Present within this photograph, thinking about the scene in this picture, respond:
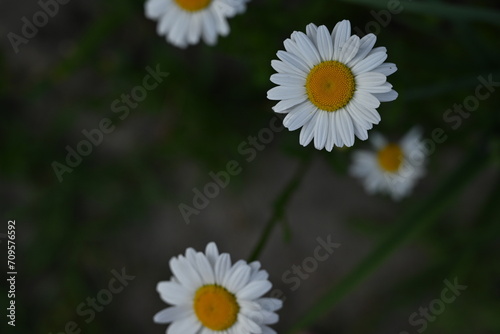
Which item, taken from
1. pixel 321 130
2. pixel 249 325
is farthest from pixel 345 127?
pixel 249 325

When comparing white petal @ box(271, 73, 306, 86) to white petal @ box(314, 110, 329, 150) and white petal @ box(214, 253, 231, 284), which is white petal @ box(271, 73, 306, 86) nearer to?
white petal @ box(314, 110, 329, 150)

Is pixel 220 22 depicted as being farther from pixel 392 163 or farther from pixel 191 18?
pixel 392 163

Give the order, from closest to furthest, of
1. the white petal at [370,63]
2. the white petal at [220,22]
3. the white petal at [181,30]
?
the white petal at [370,63] → the white petal at [220,22] → the white petal at [181,30]

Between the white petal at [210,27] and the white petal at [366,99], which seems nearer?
the white petal at [366,99]

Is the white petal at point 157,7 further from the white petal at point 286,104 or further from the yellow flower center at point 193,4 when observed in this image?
the white petal at point 286,104

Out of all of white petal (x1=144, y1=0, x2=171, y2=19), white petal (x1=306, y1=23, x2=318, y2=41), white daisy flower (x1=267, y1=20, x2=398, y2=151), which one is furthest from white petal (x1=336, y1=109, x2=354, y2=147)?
white petal (x1=144, y1=0, x2=171, y2=19)

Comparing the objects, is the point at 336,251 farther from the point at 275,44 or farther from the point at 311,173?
the point at 275,44

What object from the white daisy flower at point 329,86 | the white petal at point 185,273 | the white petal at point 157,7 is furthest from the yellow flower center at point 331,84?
the white petal at point 157,7
